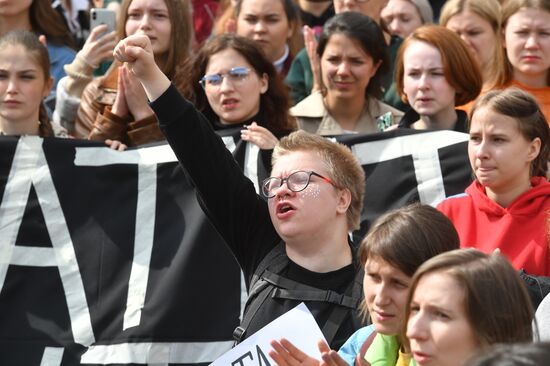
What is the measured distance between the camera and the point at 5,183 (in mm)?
6246

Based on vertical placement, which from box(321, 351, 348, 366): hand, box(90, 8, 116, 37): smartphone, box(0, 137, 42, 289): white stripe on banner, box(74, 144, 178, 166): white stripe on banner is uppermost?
box(90, 8, 116, 37): smartphone

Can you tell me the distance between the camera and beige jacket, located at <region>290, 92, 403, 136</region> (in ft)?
22.5

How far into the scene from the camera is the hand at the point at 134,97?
21.7 feet

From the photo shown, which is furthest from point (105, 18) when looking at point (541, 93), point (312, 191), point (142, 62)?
point (312, 191)

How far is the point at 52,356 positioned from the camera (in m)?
5.91

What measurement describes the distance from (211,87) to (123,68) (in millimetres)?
590

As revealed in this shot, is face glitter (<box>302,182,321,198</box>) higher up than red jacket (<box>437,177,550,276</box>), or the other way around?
face glitter (<box>302,182,321,198</box>)

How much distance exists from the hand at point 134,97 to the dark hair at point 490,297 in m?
3.40

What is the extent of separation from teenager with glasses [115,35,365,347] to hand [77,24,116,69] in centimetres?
241

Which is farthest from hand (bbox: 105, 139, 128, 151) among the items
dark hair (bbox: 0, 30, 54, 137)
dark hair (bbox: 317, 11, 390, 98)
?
dark hair (bbox: 317, 11, 390, 98)

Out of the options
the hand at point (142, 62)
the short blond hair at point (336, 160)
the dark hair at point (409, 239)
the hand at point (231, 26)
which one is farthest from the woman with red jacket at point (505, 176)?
the hand at point (231, 26)

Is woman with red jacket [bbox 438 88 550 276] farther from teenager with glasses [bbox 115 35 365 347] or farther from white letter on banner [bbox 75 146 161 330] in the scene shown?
white letter on banner [bbox 75 146 161 330]

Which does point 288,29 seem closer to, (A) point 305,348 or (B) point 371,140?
(B) point 371,140

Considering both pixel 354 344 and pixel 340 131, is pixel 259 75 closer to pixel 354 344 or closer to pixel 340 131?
pixel 340 131
